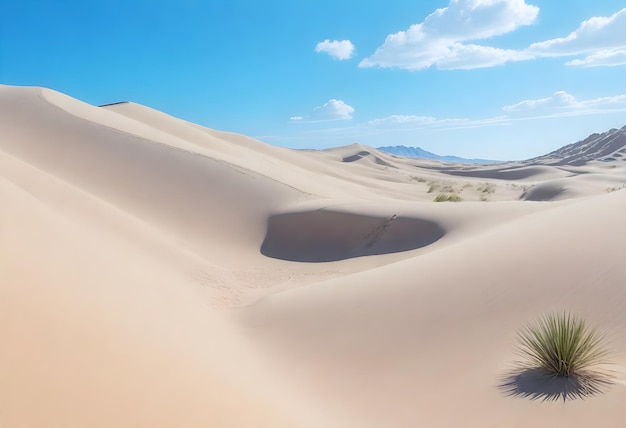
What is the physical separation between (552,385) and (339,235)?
11.2 meters

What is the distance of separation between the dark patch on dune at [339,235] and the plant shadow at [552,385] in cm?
867

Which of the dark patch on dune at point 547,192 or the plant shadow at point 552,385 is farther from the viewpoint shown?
the dark patch on dune at point 547,192

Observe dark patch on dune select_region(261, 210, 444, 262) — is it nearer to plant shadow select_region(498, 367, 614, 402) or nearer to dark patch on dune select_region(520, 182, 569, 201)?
plant shadow select_region(498, 367, 614, 402)

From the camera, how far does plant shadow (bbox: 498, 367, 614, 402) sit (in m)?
3.60

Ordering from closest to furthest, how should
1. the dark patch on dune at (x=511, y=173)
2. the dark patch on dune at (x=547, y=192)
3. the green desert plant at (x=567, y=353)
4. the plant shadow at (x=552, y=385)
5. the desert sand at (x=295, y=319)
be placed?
the desert sand at (x=295, y=319) < the plant shadow at (x=552, y=385) < the green desert plant at (x=567, y=353) < the dark patch on dune at (x=547, y=192) < the dark patch on dune at (x=511, y=173)

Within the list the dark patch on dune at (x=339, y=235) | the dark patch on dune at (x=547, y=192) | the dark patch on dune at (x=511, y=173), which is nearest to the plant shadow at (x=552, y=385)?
the dark patch on dune at (x=339, y=235)

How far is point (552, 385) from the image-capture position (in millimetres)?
3838

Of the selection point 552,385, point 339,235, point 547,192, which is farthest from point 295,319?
point 547,192

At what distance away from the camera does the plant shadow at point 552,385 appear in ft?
11.8

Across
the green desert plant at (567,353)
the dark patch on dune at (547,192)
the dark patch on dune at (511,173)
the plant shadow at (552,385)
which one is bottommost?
the plant shadow at (552,385)

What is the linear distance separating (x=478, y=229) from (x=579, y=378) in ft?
26.9

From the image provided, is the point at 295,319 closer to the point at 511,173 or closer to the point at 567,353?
the point at 567,353

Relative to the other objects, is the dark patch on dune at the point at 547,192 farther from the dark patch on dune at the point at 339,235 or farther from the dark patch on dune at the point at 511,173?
the dark patch on dune at the point at 511,173

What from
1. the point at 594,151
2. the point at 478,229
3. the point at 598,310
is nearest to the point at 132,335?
the point at 598,310
